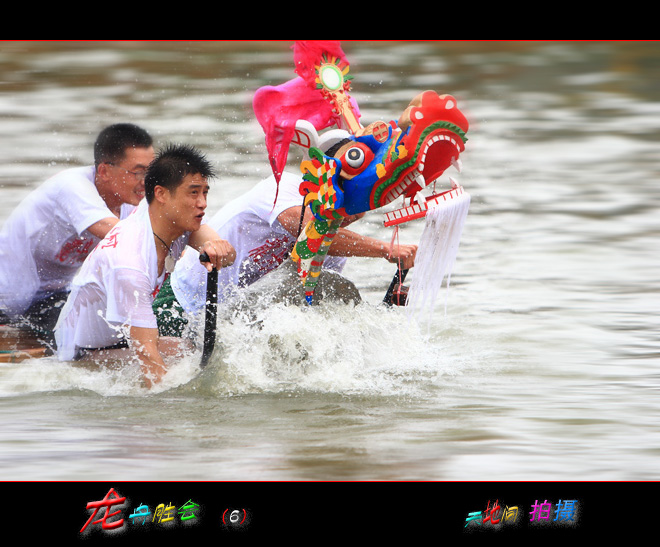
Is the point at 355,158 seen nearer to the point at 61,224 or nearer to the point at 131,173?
the point at 131,173

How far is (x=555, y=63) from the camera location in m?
9.25

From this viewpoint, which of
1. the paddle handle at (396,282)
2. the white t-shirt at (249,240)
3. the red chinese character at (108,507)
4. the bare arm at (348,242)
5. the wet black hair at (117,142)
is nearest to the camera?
the red chinese character at (108,507)

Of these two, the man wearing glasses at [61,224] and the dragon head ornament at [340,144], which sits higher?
the dragon head ornament at [340,144]

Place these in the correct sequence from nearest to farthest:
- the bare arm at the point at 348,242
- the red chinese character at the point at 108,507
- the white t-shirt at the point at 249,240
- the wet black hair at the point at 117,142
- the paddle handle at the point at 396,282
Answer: the red chinese character at the point at 108,507 < the bare arm at the point at 348,242 < the white t-shirt at the point at 249,240 < the paddle handle at the point at 396,282 < the wet black hair at the point at 117,142

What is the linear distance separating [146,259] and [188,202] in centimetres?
28

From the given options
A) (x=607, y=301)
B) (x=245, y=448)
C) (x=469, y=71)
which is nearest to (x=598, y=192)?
(x=607, y=301)

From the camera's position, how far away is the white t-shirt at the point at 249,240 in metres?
3.99

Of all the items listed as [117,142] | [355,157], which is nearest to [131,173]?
[117,142]

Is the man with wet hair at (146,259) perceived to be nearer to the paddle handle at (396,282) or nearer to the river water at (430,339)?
the river water at (430,339)

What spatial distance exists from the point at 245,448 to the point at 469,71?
681 centimetres

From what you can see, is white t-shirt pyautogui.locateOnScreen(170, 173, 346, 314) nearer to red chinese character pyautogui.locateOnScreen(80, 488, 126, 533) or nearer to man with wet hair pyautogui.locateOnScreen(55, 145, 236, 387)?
man with wet hair pyautogui.locateOnScreen(55, 145, 236, 387)

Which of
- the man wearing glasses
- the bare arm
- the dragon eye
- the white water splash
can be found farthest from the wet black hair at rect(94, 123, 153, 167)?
the white water splash

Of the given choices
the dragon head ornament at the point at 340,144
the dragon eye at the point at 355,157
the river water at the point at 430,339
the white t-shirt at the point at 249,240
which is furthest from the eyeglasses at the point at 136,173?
→ the dragon eye at the point at 355,157

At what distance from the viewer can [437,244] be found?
11.5ft
